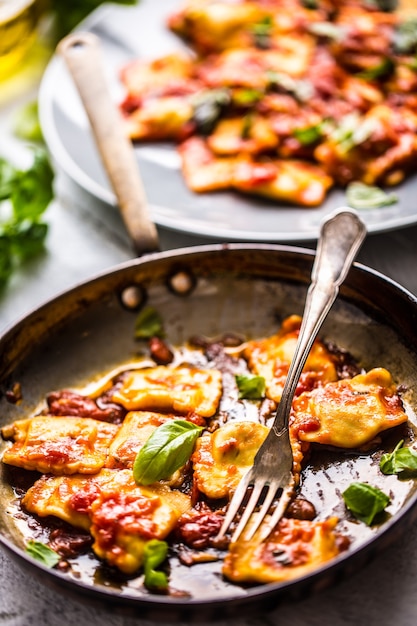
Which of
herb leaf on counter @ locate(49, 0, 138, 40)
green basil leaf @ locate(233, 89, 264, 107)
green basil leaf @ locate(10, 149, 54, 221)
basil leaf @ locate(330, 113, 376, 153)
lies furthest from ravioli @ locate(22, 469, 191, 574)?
herb leaf on counter @ locate(49, 0, 138, 40)

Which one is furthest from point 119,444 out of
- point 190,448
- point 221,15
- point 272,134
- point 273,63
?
point 221,15

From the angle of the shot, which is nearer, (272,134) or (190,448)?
(190,448)

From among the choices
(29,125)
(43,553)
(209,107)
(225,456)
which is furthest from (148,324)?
(29,125)

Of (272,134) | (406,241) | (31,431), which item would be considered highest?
(31,431)

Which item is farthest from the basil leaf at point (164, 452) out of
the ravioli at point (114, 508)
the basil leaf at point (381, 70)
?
the basil leaf at point (381, 70)

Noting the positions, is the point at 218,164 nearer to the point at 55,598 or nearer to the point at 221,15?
the point at 221,15

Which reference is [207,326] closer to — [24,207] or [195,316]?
[195,316]
